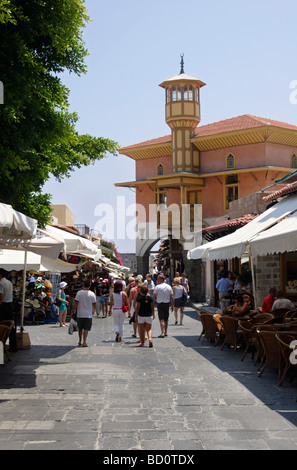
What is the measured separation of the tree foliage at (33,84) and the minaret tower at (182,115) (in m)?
28.2

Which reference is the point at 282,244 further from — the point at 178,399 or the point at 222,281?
the point at 222,281

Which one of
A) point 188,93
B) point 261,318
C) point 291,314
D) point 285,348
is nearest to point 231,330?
point 261,318

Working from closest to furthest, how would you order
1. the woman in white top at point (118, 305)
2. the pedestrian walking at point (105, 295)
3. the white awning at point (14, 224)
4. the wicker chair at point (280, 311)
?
1. the white awning at point (14, 224)
2. the wicker chair at point (280, 311)
3. the woman in white top at point (118, 305)
4. the pedestrian walking at point (105, 295)

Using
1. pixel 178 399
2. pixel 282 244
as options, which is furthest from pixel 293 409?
pixel 282 244

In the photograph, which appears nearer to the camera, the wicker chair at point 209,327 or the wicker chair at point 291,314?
the wicker chair at point 291,314

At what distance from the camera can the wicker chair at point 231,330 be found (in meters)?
12.0

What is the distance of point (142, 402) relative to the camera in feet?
24.4

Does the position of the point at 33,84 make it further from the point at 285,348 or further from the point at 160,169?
the point at 160,169

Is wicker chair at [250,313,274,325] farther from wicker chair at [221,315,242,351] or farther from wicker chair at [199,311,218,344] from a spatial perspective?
wicker chair at [199,311,218,344]

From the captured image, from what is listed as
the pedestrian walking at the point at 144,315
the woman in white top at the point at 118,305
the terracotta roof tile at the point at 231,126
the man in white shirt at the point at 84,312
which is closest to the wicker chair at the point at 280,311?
the pedestrian walking at the point at 144,315

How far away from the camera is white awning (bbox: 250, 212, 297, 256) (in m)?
9.59

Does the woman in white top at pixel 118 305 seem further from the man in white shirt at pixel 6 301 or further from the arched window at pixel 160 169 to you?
→ the arched window at pixel 160 169

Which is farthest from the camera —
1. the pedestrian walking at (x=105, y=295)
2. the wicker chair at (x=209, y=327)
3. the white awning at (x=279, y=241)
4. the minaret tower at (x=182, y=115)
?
the minaret tower at (x=182, y=115)

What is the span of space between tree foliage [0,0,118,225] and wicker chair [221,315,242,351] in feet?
14.3
